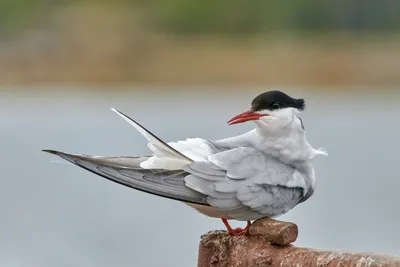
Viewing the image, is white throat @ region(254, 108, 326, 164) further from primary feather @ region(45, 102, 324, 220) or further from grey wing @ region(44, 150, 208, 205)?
grey wing @ region(44, 150, 208, 205)

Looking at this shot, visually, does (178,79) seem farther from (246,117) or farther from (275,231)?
(275,231)

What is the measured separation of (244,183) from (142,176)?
1.17 feet

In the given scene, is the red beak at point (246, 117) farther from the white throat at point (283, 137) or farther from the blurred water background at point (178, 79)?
the blurred water background at point (178, 79)

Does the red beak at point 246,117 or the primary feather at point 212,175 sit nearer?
the primary feather at point 212,175

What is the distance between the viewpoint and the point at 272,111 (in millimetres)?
4531

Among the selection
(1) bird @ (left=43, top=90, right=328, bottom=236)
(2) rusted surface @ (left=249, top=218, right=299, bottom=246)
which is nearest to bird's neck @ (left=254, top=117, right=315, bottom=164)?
(1) bird @ (left=43, top=90, right=328, bottom=236)

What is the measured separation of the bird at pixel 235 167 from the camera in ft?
14.5

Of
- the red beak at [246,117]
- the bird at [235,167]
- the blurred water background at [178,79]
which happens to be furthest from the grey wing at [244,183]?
the blurred water background at [178,79]

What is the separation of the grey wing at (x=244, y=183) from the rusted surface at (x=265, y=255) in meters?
0.08

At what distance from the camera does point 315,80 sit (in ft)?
66.4

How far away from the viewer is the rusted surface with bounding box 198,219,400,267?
407 cm

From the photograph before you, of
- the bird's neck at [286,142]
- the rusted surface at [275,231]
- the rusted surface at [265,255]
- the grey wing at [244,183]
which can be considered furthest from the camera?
the bird's neck at [286,142]

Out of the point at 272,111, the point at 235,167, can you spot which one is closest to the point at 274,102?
the point at 272,111

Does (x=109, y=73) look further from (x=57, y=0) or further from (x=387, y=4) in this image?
(x=387, y=4)
